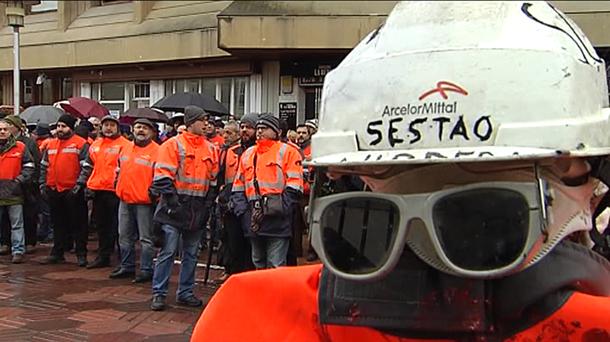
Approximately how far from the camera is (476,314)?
44.6 inches

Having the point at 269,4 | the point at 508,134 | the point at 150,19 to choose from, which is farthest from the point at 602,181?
the point at 150,19

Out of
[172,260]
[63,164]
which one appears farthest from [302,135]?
[172,260]

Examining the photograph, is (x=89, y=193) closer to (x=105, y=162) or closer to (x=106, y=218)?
(x=106, y=218)

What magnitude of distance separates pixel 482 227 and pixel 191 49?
14.0 meters

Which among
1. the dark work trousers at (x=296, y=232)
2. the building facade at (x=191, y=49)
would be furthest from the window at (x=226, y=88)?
the dark work trousers at (x=296, y=232)

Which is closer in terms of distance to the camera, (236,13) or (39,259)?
(39,259)

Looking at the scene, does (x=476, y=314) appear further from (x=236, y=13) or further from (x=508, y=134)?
(x=236, y=13)

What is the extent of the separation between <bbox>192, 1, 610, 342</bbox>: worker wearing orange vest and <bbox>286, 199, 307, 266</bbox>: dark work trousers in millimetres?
5291

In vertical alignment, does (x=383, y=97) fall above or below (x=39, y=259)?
above

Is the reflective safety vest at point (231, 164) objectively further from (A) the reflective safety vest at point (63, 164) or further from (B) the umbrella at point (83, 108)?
(B) the umbrella at point (83, 108)

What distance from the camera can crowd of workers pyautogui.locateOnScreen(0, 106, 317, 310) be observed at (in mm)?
6278

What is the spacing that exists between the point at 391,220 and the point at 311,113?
40.9ft

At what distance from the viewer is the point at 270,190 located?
6.29 metres

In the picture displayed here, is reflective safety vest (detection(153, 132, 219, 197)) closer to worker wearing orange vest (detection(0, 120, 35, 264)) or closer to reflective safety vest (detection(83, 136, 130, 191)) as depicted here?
reflective safety vest (detection(83, 136, 130, 191))
